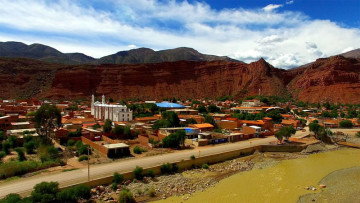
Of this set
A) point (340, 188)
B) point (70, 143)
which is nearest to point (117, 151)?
point (70, 143)

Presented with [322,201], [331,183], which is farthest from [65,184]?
[331,183]

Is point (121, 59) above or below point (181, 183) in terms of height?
above

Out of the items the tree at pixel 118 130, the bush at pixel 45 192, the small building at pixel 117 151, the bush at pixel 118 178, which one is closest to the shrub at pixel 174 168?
the bush at pixel 118 178

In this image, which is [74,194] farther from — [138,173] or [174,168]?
[174,168]

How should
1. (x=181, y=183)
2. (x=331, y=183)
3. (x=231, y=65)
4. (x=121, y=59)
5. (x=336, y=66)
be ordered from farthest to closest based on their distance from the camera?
1. (x=121, y=59)
2. (x=231, y=65)
3. (x=336, y=66)
4. (x=331, y=183)
5. (x=181, y=183)

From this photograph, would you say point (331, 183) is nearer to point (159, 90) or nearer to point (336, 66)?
point (159, 90)

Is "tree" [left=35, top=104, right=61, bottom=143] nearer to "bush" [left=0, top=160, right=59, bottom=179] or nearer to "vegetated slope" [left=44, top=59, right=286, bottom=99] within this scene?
"bush" [left=0, top=160, right=59, bottom=179]

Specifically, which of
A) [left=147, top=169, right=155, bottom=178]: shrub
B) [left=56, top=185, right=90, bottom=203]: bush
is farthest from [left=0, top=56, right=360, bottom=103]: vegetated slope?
[left=56, top=185, right=90, bottom=203]: bush
